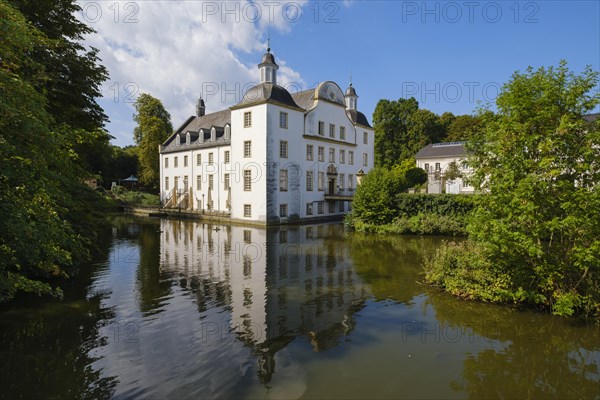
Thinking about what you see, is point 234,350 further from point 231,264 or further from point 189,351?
point 231,264

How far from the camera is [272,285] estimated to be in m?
11.8

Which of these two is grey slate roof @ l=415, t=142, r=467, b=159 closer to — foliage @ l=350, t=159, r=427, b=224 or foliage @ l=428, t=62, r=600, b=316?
foliage @ l=350, t=159, r=427, b=224

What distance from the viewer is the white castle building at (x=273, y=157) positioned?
3056cm

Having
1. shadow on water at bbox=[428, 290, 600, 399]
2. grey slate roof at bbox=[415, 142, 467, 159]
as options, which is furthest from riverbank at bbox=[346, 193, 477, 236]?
grey slate roof at bbox=[415, 142, 467, 159]

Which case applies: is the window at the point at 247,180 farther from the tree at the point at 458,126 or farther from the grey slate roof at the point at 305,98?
the tree at the point at 458,126

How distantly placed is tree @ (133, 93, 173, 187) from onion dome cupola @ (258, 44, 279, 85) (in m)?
24.5

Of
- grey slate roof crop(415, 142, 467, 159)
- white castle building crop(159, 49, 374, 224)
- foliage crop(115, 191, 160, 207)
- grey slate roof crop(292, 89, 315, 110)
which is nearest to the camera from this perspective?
white castle building crop(159, 49, 374, 224)

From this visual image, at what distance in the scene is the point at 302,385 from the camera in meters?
5.95

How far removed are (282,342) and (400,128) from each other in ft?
193

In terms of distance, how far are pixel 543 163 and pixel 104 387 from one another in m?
9.95

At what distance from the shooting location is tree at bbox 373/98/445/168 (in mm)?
59906

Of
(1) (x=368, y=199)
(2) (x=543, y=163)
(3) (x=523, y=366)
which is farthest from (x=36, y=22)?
(1) (x=368, y=199)

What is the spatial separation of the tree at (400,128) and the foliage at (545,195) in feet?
168

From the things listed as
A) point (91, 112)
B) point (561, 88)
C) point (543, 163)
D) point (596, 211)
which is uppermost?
point (91, 112)
